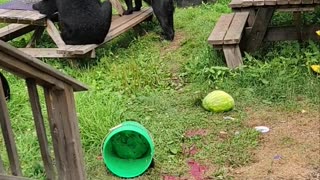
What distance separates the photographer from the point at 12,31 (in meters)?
7.34

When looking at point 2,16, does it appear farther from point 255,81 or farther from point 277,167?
point 277,167

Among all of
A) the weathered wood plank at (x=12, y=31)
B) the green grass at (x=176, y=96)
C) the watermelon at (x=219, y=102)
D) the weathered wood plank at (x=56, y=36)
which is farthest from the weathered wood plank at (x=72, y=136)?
the weathered wood plank at (x=12, y=31)

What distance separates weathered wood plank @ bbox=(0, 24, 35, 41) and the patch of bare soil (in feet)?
12.3

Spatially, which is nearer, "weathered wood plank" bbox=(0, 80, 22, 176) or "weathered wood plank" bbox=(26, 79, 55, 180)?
"weathered wood plank" bbox=(0, 80, 22, 176)

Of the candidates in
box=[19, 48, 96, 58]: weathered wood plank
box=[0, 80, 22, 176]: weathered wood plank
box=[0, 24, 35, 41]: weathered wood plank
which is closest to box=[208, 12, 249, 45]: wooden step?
box=[19, 48, 96, 58]: weathered wood plank

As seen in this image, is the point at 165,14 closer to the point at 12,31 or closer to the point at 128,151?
the point at 12,31

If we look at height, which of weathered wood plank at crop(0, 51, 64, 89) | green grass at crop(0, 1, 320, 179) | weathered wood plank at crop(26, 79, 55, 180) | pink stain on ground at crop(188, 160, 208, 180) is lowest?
green grass at crop(0, 1, 320, 179)

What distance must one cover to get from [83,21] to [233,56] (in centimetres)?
184

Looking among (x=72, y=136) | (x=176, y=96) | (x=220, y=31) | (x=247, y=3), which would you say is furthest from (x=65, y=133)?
(x=220, y=31)

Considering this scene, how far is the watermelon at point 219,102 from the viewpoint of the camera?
489 cm

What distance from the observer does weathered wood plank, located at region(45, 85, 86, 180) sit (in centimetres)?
293

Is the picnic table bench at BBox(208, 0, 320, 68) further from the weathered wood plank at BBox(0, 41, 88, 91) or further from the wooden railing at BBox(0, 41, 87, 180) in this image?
the weathered wood plank at BBox(0, 41, 88, 91)

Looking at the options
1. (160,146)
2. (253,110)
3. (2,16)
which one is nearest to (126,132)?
(160,146)

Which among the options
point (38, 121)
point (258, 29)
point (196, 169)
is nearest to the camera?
point (38, 121)
